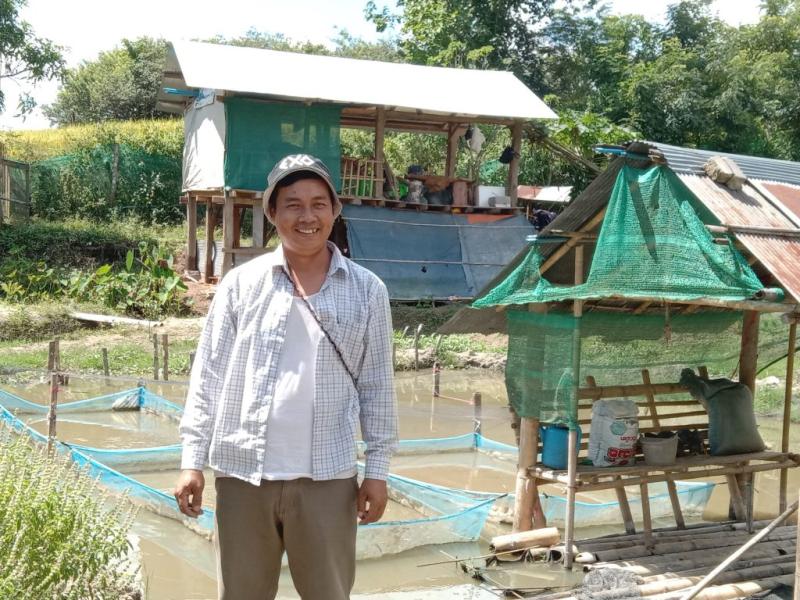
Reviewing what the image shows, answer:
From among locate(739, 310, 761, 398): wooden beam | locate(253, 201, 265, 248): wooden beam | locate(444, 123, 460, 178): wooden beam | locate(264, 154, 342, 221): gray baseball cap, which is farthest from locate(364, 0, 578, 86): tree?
locate(264, 154, 342, 221): gray baseball cap

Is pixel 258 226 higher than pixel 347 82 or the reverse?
the reverse

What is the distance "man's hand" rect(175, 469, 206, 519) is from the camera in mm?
2795

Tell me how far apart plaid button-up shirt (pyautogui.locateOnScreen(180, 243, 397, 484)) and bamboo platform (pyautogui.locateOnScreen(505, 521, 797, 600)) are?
288 cm

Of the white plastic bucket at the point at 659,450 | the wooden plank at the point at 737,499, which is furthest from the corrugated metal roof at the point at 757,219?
the wooden plank at the point at 737,499

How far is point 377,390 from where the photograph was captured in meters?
2.96

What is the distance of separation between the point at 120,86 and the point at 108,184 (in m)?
11.0

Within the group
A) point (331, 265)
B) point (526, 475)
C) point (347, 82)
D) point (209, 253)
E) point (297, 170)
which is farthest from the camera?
point (209, 253)

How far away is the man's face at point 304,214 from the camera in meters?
2.92

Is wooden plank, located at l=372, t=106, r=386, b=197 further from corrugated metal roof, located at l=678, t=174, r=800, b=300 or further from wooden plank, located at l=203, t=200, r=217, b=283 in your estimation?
corrugated metal roof, located at l=678, t=174, r=800, b=300

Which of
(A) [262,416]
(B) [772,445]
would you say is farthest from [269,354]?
(B) [772,445]

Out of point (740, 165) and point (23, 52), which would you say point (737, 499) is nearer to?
point (740, 165)

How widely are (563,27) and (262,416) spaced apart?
2755 cm

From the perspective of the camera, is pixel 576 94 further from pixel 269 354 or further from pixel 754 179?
pixel 269 354

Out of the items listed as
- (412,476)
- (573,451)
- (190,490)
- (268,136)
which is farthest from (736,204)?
(268,136)
